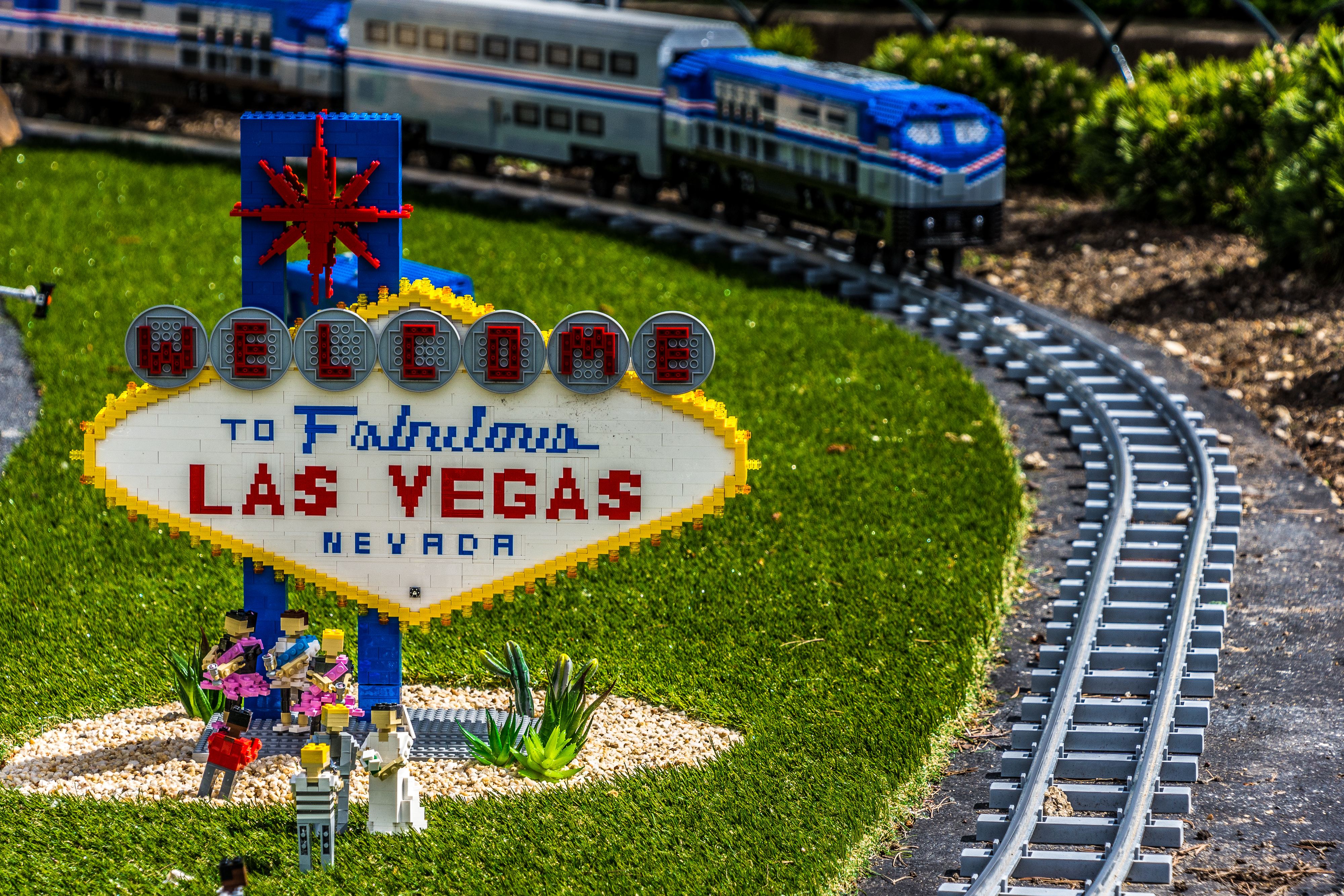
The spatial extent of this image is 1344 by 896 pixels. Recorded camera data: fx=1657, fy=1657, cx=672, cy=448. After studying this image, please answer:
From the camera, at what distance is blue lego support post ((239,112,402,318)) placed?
9.51 meters

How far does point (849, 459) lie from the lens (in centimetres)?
1555

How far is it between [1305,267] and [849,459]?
309 inches

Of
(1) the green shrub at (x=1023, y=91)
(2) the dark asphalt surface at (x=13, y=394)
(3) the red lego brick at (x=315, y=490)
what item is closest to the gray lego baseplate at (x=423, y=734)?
(3) the red lego brick at (x=315, y=490)

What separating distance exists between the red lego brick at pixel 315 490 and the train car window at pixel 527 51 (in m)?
16.8

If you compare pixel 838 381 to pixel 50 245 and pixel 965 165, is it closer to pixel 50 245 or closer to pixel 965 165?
pixel 965 165

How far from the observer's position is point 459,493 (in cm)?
938

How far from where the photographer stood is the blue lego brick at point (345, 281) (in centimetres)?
1285

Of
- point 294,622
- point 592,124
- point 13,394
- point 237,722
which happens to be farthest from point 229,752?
point 592,124

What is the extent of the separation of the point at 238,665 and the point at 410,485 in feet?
5.12

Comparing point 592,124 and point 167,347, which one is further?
point 592,124

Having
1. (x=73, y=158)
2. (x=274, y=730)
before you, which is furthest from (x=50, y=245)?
(x=274, y=730)

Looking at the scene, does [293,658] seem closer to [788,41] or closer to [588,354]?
[588,354]

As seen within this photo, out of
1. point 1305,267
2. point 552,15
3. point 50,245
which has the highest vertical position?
point 552,15

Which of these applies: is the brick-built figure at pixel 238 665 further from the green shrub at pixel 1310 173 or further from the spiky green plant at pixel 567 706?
the green shrub at pixel 1310 173
